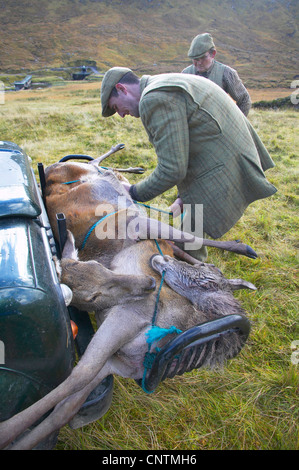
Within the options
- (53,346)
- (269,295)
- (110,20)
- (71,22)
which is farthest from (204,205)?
(110,20)

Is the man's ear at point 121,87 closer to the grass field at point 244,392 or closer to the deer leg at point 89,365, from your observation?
the deer leg at point 89,365

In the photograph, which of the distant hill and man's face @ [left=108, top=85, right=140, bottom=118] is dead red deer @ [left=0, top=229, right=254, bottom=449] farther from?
the distant hill

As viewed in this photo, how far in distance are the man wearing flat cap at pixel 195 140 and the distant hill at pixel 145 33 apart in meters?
32.7

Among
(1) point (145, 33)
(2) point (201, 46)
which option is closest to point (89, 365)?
(2) point (201, 46)

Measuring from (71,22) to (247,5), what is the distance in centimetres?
3750

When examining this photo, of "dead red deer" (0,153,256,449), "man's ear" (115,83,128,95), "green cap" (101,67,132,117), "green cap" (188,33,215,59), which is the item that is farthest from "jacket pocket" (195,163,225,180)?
"green cap" (188,33,215,59)

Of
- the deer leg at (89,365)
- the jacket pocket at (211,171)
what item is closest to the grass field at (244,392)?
the deer leg at (89,365)

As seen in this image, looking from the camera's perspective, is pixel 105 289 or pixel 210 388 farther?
pixel 210 388

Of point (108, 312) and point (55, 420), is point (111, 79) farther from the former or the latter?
point (55, 420)

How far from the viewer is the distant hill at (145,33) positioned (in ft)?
134

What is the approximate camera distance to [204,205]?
2.89 m

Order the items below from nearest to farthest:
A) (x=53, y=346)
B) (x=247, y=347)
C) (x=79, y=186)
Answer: (x=53, y=346) → (x=247, y=347) → (x=79, y=186)
